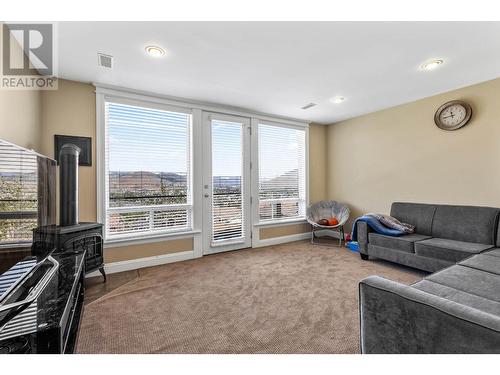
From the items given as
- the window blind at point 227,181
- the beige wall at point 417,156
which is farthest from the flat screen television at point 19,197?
the beige wall at point 417,156

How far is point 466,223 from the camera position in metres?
2.91

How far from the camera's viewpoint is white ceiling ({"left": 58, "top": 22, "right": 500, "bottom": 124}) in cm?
191

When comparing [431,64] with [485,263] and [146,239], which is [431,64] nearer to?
[485,263]

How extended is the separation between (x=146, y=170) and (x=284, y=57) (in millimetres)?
2258

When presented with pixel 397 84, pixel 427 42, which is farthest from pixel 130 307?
pixel 397 84

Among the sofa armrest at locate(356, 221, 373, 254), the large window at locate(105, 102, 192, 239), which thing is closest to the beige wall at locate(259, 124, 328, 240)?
the sofa armrest at locate(356, 221, 373, 254)

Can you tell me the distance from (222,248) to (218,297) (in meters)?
1.52

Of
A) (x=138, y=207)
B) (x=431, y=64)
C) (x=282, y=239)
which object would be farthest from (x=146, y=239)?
(x=431, y=64)

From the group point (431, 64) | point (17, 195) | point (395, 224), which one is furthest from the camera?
point (395, 224)

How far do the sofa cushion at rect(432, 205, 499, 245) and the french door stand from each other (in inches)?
108
